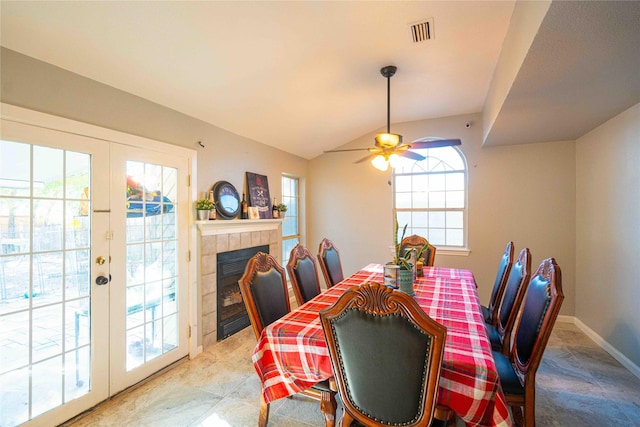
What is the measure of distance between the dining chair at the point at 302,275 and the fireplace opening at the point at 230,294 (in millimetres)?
1263

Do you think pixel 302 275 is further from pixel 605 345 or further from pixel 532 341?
pixel 605 345

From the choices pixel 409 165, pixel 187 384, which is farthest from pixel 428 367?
pixel 409 165

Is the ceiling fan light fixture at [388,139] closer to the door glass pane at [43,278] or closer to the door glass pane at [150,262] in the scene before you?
the door glass pane at [150,262]

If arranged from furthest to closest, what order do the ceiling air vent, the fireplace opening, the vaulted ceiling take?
the fireplace opening → the ceiling air vent → the vaulted ceiling

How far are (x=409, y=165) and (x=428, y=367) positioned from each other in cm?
401

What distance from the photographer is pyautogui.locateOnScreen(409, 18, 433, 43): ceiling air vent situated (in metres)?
2.27

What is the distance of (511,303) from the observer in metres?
2.17

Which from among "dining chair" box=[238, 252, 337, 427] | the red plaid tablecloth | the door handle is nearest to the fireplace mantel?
the door handle

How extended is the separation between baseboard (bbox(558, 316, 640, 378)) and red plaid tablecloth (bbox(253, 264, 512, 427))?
1.78 meters

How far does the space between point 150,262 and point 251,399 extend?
150 centimetres

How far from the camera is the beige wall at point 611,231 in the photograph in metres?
2.62

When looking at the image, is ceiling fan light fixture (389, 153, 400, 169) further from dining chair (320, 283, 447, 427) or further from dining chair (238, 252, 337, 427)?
dining chair (320, 283, 447, 427)

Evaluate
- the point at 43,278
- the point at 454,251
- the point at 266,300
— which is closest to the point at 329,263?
the point at 266,300

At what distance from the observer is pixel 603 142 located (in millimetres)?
3094
